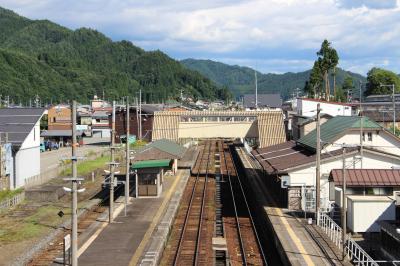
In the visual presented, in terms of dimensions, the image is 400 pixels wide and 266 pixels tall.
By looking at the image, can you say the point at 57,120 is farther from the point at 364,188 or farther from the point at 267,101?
the point at 364,188

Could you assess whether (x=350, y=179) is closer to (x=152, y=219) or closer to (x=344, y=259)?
(x=344, y=259)

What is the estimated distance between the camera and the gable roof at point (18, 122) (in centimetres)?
3241

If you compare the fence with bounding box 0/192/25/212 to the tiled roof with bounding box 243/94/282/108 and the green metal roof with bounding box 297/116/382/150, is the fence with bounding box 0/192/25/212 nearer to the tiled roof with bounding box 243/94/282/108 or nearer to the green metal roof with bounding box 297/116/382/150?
the green metal roof with bounding box 297/116/382/150

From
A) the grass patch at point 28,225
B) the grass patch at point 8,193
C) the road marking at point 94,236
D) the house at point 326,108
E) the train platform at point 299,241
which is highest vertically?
the house at point 326,108

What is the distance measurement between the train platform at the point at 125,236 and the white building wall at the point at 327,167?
631 cm

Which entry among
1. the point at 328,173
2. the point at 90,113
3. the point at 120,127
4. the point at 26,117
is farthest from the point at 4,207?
the point at 90,113

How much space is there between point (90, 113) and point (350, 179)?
229 feet

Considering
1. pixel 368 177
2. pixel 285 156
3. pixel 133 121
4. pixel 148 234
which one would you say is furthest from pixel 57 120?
pixel 368 177

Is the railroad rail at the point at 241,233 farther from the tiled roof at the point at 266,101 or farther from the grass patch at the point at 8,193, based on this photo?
the tiled roof at the point at 266,101

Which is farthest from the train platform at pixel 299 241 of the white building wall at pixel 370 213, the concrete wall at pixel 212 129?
the concrete wall at pixel 212 129

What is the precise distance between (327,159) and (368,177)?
2.34 m

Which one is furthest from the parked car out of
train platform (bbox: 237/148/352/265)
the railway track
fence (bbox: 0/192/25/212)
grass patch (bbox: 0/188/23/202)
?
train platform (bbox: 237/148/352/265)

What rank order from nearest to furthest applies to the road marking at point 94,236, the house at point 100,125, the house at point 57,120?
the road marking at point 94,236 < the house at point 57,120 < the house at point 100,125

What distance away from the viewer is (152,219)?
2302 centimetres
